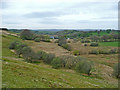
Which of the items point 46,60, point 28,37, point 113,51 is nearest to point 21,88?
point 46,60

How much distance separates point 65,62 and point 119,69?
79.8 ft

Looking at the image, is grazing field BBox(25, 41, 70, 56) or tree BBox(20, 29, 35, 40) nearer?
grazing field BBox(25, 41, 70, 56)

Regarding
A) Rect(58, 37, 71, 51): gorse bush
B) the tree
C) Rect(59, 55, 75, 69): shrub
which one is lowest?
Rect(59, 55, 75, 69): shrub

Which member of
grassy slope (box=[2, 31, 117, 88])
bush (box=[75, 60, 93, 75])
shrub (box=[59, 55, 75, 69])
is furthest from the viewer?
shrub (box=[59, 55, 75, 69])

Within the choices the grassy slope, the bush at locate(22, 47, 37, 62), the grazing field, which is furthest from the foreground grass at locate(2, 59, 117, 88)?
the grazing field

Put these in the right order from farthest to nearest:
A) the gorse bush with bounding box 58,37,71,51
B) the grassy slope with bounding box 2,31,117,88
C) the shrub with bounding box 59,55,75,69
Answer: the gorse bush with bounding box 58,37,71,51 < the shrub with bounding box 59,55,75,69 < the grassy slope with bounding box 2,31,117,88

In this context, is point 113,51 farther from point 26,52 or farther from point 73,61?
point 26,52

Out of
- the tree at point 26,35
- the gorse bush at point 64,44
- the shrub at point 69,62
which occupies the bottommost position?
the shrub at point 69,62

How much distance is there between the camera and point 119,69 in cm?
4391

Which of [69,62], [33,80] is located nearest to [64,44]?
[69,62]

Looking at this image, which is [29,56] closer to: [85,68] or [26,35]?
[85,68]

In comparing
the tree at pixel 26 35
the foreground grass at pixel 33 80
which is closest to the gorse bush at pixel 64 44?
the tree at pixel 26 35

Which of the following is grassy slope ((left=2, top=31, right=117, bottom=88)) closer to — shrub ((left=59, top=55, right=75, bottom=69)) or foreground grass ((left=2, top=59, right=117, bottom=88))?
foreground grass ((left=2, top=59, right=117, bottom=88))

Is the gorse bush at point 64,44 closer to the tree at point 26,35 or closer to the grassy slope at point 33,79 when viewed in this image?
the tree at point 26,35
